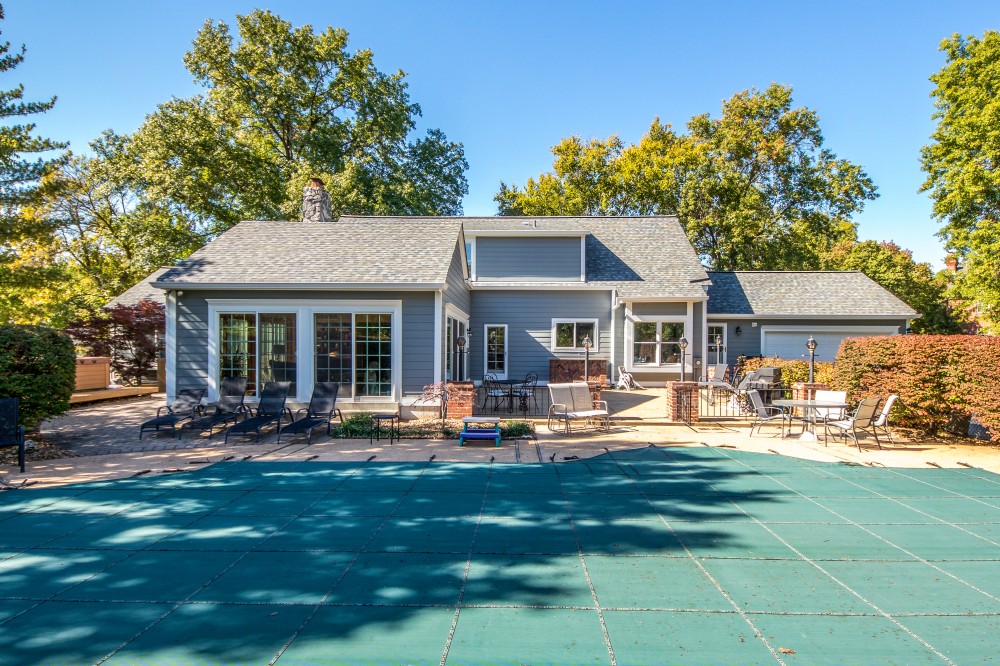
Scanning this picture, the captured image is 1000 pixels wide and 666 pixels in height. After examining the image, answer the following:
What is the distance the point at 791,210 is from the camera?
3006 centimetres

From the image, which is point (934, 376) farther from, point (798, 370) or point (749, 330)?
point (749, 330)

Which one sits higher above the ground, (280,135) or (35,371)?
(280,135)

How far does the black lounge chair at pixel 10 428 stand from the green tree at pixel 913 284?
101 ft

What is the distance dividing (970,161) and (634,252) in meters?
11.9

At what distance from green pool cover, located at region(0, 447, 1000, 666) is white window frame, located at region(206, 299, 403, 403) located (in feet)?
15.7

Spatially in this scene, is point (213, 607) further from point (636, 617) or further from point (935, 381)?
point (935, 381)

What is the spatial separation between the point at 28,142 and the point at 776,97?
111 ft

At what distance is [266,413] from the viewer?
10562 mm

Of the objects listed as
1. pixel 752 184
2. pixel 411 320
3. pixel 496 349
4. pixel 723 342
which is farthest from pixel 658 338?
pixel 752 184

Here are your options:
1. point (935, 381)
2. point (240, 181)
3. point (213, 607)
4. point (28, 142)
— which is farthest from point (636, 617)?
point (240, 181)

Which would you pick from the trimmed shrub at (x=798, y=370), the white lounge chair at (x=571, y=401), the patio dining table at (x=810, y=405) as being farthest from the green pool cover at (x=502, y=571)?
the trimmed shrub at (x=798, y=370)

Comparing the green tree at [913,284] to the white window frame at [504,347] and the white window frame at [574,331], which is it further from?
the white window frame at [504,347]

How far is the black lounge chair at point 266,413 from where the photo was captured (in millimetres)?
9812

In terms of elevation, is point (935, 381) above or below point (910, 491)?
above
